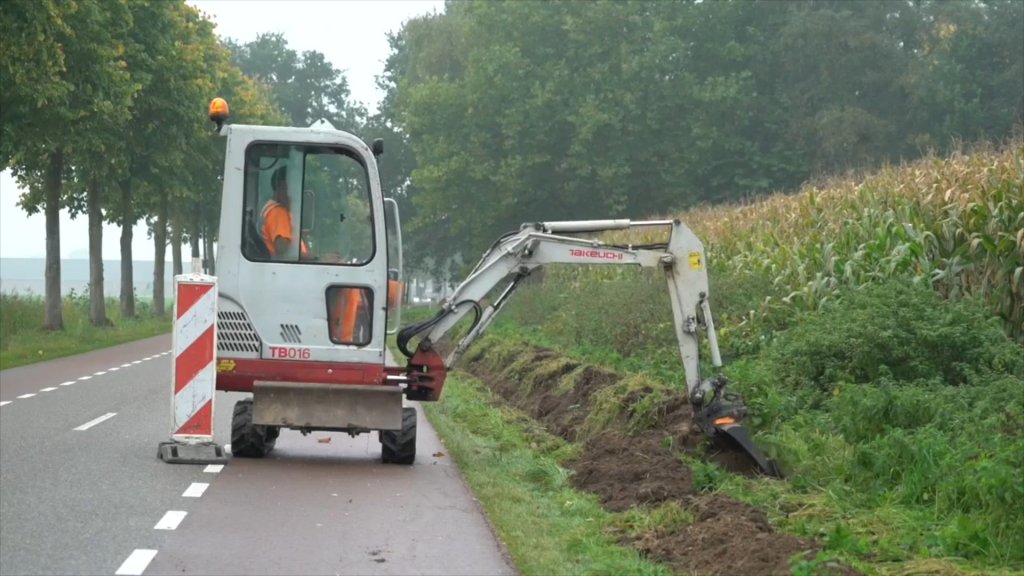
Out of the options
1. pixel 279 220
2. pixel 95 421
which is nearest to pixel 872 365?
pixel 279 220

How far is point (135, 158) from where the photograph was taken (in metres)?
47.2

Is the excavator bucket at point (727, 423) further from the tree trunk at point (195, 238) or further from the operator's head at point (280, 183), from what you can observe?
the tree trunk at point (195, 238)

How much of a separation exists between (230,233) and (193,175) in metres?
38.4

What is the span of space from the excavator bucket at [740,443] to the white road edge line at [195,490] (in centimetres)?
439

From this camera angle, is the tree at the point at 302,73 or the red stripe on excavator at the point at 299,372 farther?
the tree at the point at 302,73

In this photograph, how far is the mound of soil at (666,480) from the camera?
927 cm

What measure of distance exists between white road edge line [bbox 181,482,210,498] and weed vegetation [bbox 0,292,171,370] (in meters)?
18.4

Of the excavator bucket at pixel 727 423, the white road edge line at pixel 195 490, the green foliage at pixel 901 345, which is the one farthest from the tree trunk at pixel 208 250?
the excavator bucket at pixel 727 423

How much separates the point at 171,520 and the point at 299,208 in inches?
199

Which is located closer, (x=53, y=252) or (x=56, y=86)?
(x=56, y=86)

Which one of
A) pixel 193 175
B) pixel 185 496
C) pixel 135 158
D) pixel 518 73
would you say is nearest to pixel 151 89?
pixel 135 158

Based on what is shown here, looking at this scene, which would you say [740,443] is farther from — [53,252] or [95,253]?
[95,253]

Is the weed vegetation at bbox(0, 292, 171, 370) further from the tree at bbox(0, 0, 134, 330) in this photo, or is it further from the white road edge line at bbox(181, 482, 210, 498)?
the white road edge line at bbox(181, 482, 210, 498)

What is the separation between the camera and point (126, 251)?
54562 mm
